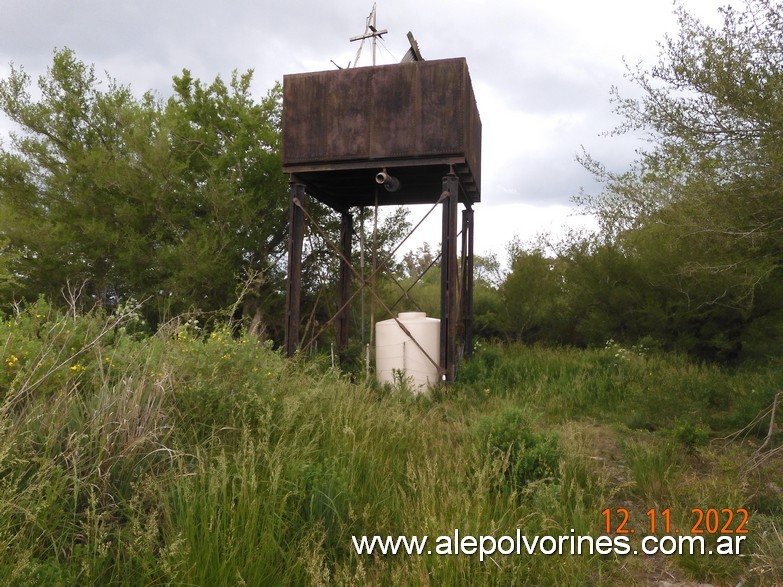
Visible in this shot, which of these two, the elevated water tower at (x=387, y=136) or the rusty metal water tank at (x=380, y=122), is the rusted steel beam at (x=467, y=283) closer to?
the elevated water tower at (x=387, y=136)

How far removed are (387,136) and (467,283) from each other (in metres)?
3.75

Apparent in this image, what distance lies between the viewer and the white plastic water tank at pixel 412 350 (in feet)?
31.3

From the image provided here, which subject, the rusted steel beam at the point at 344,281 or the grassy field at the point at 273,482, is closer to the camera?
the grassy field at the point at 273,482

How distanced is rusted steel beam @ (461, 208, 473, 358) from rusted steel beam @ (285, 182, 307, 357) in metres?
3.04

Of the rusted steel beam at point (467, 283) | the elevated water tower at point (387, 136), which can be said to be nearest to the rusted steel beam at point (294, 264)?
the elevated water tower at point (387, 136)

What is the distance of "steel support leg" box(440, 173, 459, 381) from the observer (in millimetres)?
9359

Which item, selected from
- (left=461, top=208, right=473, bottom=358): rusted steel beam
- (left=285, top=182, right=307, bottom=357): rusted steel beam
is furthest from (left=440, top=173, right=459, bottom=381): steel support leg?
(left=285, top=182, right=307, bottom=357): rusted steel beam

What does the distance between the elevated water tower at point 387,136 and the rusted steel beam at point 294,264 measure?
0.05ft

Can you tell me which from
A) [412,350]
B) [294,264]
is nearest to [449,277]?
[412,350]

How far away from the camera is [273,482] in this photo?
3.83 metres

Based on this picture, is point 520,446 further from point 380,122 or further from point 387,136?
point 380,122

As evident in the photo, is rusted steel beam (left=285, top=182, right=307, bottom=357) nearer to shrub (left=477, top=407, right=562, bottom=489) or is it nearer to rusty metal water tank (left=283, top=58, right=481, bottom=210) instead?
rusty metal water tank (left=283, top=58, right=481, bottom=210)

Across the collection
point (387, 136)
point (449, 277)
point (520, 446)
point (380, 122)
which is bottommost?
point (520, 446)
